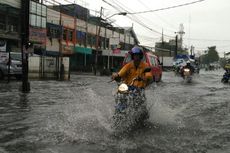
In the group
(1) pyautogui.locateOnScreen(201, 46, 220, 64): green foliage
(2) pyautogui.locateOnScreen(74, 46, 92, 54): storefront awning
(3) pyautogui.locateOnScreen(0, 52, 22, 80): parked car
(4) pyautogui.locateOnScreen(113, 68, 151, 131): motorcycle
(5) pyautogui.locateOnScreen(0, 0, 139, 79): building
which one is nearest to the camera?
(4) pyautogui.locateOnScreen(113, 68, 151, 131): motorcycle

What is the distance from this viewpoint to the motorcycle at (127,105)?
800 cm

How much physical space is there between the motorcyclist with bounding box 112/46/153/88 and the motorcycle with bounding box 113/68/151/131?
0.31 ft

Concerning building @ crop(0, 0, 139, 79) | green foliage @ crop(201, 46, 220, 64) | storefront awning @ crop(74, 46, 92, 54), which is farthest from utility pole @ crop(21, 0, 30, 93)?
green foliage @ crop(201, 46, 220, 64)

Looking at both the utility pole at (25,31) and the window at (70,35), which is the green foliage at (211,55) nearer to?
the window at (70,35)

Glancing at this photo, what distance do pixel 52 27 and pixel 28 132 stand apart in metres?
42.1

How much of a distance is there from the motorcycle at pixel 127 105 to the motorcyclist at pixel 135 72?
0.09 m

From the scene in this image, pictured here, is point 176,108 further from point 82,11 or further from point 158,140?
point 82,11

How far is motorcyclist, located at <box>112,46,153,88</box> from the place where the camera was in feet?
27.6

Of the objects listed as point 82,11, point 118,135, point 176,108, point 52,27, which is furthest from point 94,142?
point 82,11

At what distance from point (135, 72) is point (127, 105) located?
868 millimetres

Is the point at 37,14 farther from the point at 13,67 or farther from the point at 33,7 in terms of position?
the point at 13,67

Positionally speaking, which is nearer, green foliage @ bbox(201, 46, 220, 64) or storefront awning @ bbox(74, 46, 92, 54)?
storefront awning @ bbox(74, 46, 92, 54)

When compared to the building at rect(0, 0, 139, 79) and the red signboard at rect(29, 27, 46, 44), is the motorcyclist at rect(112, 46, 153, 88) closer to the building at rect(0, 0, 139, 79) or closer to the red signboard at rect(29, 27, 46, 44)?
the building at rect(0, 0, 139, 79)

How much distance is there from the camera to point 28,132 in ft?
27.0
